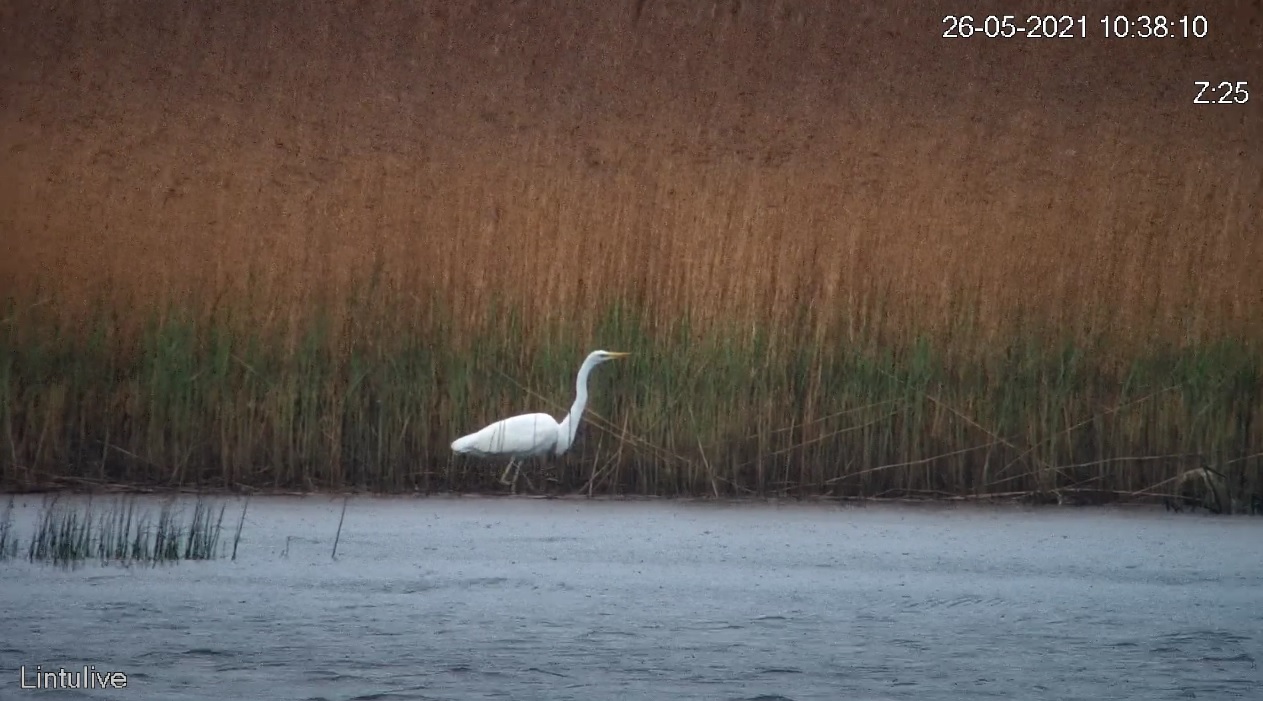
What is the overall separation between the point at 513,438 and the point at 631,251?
2.33 m

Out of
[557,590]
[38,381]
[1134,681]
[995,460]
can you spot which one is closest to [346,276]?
[38,381]

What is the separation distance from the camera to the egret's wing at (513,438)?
5.87 m

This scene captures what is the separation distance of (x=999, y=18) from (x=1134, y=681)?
7857mm

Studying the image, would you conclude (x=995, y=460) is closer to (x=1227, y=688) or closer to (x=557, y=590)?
(x=557, y=590)

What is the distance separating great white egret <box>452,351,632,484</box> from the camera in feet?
19.3

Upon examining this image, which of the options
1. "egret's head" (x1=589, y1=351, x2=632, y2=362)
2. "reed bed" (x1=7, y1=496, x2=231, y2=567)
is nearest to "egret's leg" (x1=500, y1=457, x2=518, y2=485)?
"egret's head" (x1=589, y1=351, x2=632, y2=362)

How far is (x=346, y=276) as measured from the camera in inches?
295

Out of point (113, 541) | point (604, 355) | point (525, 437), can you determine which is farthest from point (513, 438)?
point (113, 541)

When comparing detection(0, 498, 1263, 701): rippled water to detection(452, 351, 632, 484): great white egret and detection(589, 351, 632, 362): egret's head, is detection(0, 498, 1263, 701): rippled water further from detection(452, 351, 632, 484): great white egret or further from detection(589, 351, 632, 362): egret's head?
detection(589, 351, 632, 362): egret's head

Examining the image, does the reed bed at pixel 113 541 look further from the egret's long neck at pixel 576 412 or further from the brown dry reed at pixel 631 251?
the egret's long neck at pixel 576 412

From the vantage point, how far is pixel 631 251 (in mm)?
8109

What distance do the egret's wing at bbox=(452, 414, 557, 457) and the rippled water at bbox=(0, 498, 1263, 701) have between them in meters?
0.32

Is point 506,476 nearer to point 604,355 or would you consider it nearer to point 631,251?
point 604,355

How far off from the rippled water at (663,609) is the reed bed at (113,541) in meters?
0.09
